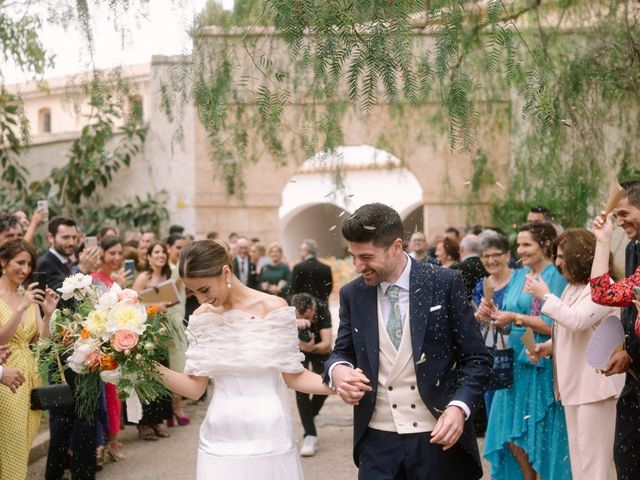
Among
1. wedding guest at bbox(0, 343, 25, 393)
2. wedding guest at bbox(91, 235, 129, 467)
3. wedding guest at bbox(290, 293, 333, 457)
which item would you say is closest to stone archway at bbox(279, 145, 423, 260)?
wedding guest at bbox(290, 293, 333, 457)

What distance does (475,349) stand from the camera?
404 centimetres

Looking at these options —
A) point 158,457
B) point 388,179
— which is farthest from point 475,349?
point 388,179

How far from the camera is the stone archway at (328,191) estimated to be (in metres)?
22.5

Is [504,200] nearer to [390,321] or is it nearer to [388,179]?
[388,179]

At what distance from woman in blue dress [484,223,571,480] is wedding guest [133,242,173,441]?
12.2 feet

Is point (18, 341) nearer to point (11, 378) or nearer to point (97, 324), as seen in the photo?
point (11, 378)

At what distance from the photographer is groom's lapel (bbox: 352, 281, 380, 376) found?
405 cm

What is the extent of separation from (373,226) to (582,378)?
2.44 m

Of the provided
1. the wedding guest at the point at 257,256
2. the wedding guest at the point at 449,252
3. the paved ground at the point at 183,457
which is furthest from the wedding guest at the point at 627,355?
the wedding guest at the point at 257,256

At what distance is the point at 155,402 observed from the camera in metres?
9.13

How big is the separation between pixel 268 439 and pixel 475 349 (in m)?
1.22

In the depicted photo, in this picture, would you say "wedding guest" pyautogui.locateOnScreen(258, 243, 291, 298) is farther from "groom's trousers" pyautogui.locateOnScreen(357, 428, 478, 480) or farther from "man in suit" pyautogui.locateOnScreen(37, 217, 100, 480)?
"groom's trousers" pyautogui.locateOnScreen(357, 428, 478, 480)

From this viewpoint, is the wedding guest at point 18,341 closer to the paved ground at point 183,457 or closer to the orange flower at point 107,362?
the orange flower at point 107,362

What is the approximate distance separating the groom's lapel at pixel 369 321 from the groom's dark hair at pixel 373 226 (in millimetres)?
267
